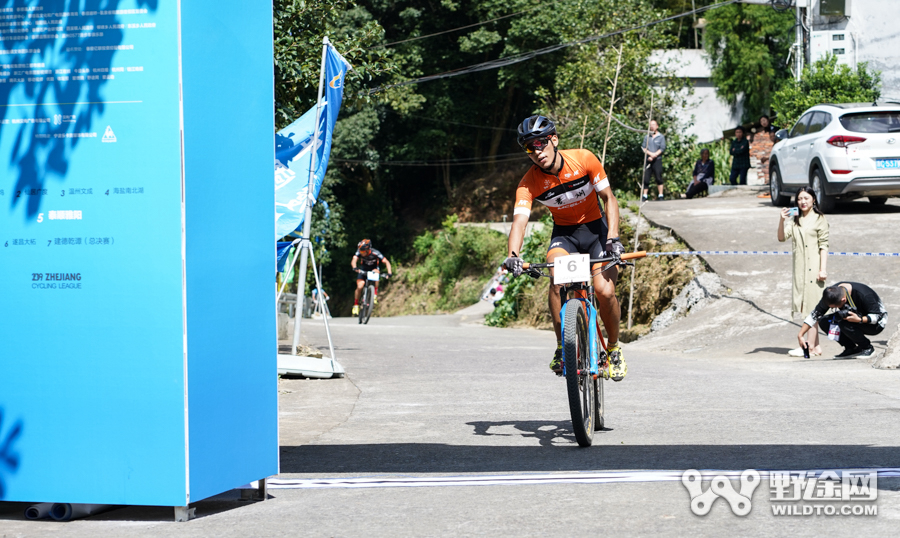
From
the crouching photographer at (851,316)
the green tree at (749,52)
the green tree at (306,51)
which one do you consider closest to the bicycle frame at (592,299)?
the crouching photographer at (851,316)

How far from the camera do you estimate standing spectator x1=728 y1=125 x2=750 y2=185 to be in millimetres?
26625

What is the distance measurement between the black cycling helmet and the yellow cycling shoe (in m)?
1.58

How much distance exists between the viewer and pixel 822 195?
18.6 meters

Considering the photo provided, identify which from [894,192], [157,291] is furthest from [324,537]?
[894,192]

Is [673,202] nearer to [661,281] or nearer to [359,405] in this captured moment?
[661,281]

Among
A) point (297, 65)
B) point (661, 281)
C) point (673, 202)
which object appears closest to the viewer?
point (297, 65)

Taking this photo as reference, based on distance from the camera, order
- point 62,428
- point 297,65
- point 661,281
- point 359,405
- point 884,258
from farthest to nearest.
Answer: point 661,281 < point 884,258 < point 297,65 < point 359,405 < point 62,428

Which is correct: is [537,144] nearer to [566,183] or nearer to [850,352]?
[566,183]

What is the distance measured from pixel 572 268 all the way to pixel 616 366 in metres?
0.92

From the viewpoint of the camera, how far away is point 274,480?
18.6ft

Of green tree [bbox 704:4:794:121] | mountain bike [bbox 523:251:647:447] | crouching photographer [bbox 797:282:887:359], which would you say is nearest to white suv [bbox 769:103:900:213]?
crouching photographer [bbox 797:282:887:359]

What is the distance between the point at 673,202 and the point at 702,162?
3859 mm

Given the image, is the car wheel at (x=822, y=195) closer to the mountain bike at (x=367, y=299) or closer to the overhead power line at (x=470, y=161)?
the mountain bike at (x=367, y=299)

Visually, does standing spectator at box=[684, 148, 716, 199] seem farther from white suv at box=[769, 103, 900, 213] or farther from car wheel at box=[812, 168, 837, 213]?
car wheel at box=[812, 168, 837, 213]
